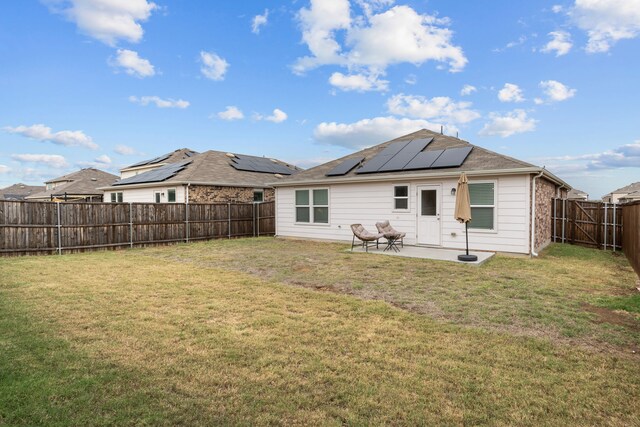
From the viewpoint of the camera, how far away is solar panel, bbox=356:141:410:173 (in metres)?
13.5

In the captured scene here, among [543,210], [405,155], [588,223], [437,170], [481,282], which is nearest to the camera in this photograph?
[481,282]

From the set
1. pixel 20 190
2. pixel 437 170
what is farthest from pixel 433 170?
pixel 20 190

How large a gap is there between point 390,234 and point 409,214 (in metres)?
1.51

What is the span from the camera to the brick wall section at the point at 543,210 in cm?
1113

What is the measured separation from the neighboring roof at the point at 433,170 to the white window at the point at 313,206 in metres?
0.63

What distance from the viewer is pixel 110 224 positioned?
42.9 ft

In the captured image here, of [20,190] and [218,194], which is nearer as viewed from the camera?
[218,194]

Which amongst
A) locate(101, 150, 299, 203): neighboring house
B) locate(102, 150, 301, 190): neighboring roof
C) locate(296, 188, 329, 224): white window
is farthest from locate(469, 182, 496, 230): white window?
locate(102, 150, 301, 190): neighboring roof

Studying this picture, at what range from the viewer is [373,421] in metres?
2.46

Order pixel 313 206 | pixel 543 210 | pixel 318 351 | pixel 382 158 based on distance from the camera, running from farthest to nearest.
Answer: pixel 313 206, pixel 382 158, pixel 543 210, pixel 318 351

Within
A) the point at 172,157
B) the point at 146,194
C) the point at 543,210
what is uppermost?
the point at 172,157

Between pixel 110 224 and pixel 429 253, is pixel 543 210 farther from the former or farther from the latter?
pixel 110 224

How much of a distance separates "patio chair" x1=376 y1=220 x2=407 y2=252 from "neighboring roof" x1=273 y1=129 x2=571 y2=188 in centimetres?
180

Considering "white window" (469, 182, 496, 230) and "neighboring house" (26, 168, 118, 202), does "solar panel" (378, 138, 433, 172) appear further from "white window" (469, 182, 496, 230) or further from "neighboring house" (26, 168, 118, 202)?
"neighboring house" (26, 168, 118, 202)
